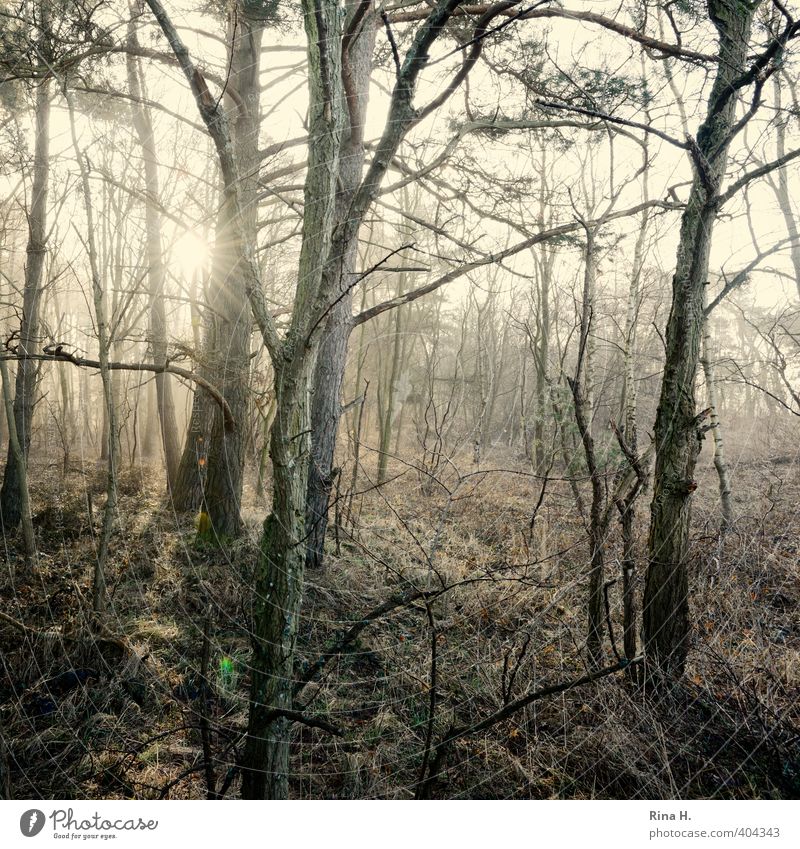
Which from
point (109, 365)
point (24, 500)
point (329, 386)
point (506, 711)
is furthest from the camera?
point (329, 386)

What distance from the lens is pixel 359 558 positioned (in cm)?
447

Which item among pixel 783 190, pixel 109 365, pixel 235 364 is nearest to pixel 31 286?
pixel 235 364

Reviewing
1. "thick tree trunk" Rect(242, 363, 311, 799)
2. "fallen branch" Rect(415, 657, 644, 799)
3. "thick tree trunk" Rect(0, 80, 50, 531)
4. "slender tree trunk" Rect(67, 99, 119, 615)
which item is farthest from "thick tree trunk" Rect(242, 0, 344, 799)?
"thick tree trunk" Rect(0, 80, 50, 531)

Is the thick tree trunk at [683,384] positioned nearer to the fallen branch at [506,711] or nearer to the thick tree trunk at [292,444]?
the fallen branch at [506,711]

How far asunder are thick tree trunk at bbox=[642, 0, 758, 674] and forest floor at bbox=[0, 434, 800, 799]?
288mm

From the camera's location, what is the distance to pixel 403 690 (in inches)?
99.0

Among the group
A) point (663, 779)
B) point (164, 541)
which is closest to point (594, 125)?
point (663, 779)
